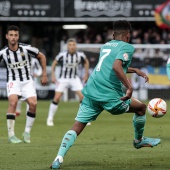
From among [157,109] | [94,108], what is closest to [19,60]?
[157,109]

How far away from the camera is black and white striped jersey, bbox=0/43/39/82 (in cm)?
1268

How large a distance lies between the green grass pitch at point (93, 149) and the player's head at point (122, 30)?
1729 mm

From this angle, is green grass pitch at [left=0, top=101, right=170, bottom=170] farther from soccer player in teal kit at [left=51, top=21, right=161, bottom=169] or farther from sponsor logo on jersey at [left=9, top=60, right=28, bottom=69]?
sponsor logo on jersey at [left=9, top=60, right=28, bottom=69]

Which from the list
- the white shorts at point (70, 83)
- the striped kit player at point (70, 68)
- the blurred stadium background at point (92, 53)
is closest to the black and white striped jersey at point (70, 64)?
the striped kit player at point (70, 68)

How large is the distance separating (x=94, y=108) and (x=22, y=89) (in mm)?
3850

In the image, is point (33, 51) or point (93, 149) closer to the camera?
point (93, 149)

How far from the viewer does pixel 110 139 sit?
1309cm

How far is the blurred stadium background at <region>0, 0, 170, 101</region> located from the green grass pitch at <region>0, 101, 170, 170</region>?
329 inches

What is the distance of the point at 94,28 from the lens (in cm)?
3030

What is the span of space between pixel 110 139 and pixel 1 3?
1585 centimetres

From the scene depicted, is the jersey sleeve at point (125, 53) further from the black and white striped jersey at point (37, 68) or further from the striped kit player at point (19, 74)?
the black and white striped jersey at point (37, 68)

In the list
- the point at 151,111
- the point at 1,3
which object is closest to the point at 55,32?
the point at 1,3

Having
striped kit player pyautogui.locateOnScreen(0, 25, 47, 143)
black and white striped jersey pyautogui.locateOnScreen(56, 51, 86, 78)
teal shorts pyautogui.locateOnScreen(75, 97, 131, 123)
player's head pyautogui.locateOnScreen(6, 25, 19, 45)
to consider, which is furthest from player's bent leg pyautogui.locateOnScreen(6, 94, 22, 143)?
black and white striped jersey pyautogui.locateOnScreen(56, 51, 86, 78)

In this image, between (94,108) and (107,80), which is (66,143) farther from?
(107,80)
